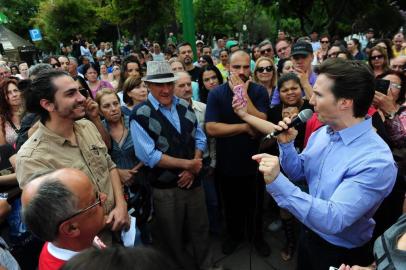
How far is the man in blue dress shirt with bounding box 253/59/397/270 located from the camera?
5.82ft

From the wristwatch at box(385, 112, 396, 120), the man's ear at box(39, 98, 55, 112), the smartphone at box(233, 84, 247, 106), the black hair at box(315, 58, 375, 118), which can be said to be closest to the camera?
the black hair at box(315, 58, 375, 118)

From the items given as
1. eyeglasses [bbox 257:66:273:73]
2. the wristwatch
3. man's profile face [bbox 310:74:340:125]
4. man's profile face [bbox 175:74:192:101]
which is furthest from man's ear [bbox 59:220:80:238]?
eyeglasses [bbox 257:66:273:73]

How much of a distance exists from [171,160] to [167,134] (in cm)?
25

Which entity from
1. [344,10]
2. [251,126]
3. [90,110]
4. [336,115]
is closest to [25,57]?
[90,110]

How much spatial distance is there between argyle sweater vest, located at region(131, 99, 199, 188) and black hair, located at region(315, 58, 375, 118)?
157 cm

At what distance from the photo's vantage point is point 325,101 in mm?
1950

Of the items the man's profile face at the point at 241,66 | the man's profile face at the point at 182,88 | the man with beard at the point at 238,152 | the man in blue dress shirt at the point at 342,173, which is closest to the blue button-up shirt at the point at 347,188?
the man in blue dress shirt at the point at 342,173

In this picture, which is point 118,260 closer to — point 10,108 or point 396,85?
point 396,85

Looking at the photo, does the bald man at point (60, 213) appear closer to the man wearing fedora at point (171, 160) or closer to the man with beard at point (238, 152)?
the man wearing fedora at point (171, 160)

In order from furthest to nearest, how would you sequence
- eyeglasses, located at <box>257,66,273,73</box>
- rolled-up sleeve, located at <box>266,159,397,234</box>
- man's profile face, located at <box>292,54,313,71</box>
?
eyeglasses, located at <box>257,66,273,73</box>
man's profile face, located at <box>292,54,313,71</box>
rolled-up sleeve, located at <box>266,159,397,234</box>

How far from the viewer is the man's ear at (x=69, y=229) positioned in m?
1.62

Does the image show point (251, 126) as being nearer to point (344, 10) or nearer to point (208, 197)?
point (208, 197)

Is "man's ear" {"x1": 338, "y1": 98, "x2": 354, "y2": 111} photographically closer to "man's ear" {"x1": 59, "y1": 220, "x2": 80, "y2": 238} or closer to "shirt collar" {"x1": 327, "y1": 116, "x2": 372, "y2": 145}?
"shirt collar" {"x1": 327, "y1": 116, "x2": 372, "y2": 145}

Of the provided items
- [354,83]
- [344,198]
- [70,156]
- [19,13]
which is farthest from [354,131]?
[19,13]
